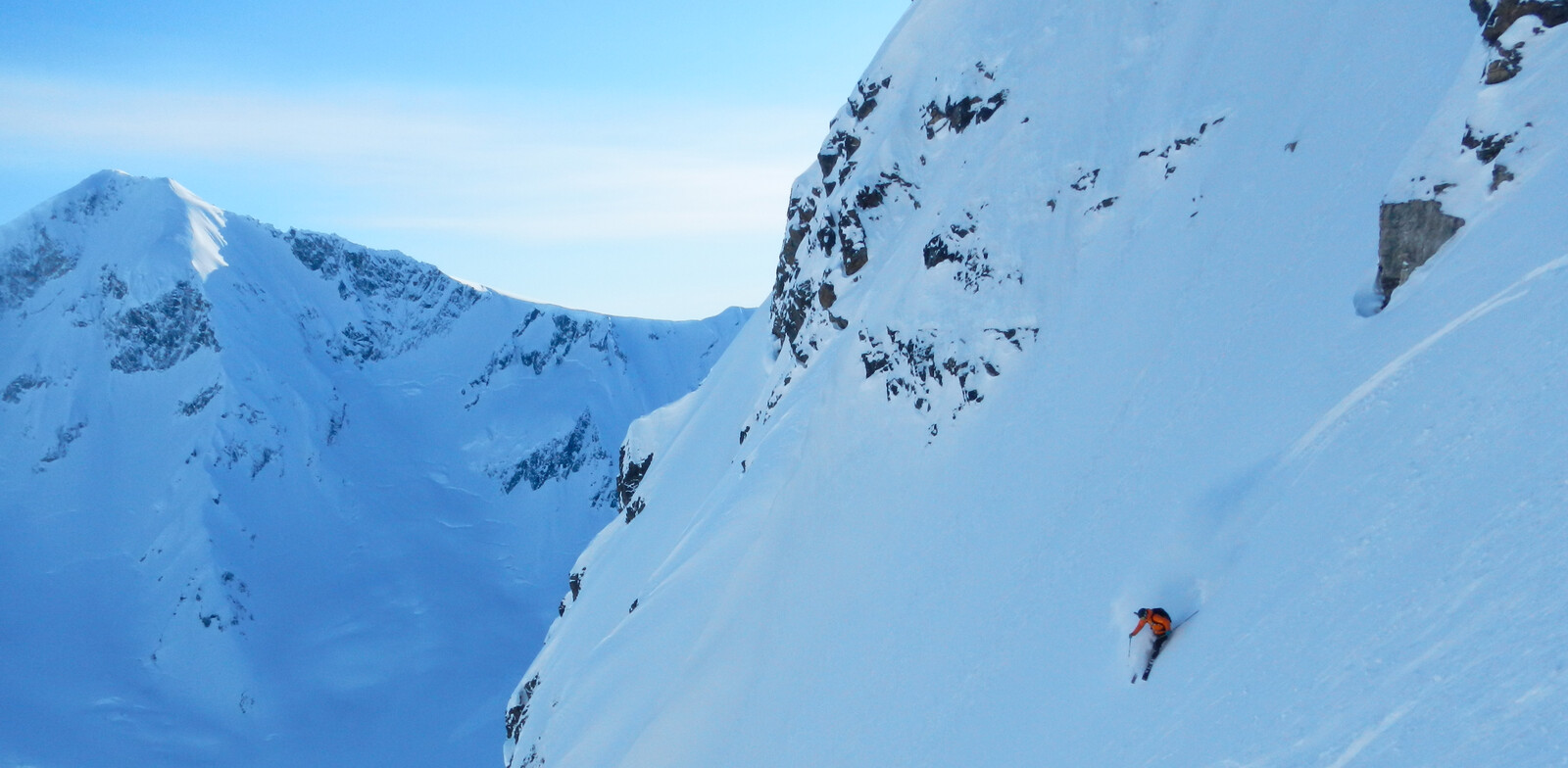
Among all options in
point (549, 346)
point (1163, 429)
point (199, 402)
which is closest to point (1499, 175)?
point (1163, 429)

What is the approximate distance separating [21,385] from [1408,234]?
→ 453ft

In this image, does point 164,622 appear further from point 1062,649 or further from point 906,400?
point 1062,649

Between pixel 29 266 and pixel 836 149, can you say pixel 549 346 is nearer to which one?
pixel 29 266

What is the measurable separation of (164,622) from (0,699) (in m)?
14.6

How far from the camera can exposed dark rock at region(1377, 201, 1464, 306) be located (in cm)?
1036

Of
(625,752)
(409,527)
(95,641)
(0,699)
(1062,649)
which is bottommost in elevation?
(1062,649)

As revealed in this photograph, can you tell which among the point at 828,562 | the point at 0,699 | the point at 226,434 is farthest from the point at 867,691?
the point at 226,434

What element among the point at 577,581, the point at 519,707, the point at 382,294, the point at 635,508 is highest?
the point at 382,294

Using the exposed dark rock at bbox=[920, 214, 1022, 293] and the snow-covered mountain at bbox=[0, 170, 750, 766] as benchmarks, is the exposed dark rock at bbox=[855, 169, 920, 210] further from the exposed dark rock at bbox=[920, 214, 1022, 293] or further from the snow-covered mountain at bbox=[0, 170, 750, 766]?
the snow-covered mountain at bbox=[0, 170, 750, 766]

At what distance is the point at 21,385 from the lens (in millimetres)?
108875

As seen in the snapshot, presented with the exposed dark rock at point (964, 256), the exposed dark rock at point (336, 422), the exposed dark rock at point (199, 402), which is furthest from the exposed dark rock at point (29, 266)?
the exposed dark rock at point (964, 256)

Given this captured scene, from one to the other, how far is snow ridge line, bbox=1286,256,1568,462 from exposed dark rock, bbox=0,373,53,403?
135 m

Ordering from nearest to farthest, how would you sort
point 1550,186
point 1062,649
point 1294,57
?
point 1550,186, point 1062,649, point 1294,57

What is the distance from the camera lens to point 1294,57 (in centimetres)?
1588
